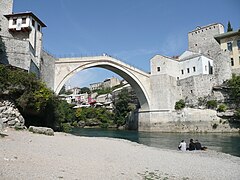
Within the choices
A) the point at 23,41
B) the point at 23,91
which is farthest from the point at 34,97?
the point at 23,41

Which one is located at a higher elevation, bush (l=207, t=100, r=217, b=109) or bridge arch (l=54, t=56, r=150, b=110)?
bridge arch (l=54, t=56, r=150, b=110)

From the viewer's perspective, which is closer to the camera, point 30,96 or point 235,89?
point 30,96

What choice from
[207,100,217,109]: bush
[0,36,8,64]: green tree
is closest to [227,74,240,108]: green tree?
[207,100,217,109]: bush

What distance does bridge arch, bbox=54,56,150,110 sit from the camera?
25.5 meters

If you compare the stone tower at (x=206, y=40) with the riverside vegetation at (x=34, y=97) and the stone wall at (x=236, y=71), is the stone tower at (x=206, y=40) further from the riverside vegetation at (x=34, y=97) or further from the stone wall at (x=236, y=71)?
the riverside vegetation at (x=34, y=97)

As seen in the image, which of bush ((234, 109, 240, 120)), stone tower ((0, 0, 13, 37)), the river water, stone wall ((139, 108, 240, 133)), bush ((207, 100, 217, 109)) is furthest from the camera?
bush ((207, 100, 217, 109))

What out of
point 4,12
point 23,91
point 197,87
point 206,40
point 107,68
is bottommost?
point 23,91

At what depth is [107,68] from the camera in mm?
32062

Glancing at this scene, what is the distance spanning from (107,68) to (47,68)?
10.6m

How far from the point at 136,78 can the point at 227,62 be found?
12885mm

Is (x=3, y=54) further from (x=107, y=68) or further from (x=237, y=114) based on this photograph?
(x=237, y=114)

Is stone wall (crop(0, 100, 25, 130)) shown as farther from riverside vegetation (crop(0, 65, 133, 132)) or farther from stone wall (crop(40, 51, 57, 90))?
stone wall (crop(40, 51, 57, 90))

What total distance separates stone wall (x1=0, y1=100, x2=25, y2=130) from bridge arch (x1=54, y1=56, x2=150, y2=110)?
433 inches

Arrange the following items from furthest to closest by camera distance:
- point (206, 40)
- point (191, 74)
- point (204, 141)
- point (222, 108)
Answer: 1. point (206, 40)
2. point (191, 74)
3. point (222, 108)
4. point (204, 141)
